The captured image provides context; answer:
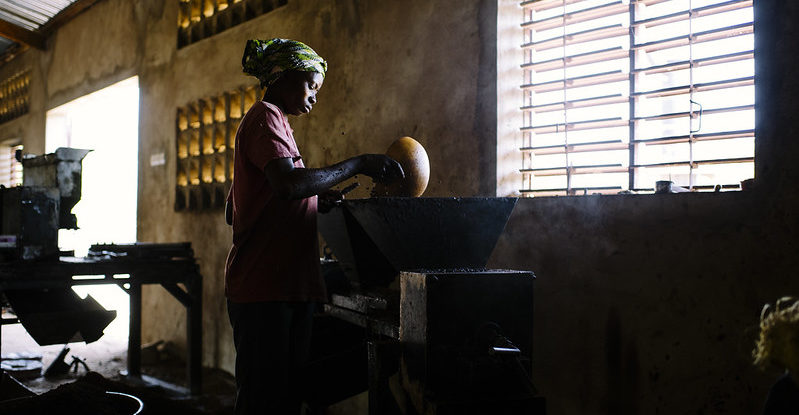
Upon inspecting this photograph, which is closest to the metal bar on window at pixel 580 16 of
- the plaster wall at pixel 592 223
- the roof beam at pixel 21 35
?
the plaster wall at pixel 592 223

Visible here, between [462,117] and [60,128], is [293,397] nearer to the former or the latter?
[462,117]

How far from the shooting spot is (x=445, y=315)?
194cm

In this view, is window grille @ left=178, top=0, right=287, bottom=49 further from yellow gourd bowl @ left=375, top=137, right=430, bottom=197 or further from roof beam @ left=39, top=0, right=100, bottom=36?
roof beam @ left=39, top=0, right=100, bottom=36

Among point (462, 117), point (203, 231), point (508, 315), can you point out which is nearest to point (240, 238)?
point (508, 315)

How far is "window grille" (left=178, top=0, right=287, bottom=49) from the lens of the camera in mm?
5086

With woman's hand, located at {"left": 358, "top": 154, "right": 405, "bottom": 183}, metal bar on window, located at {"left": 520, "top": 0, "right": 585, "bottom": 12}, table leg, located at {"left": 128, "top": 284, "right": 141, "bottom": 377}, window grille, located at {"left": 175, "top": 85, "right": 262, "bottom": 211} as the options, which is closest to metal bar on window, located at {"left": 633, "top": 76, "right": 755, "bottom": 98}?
metal bar on window, located at {"left": 520, "top": 0, "right": 585, "bottom": 12}

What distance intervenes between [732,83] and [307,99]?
1681 millimetres

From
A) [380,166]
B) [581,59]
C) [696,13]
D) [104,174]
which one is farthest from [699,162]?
[104,174]

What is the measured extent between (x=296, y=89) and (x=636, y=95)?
4.85 feet

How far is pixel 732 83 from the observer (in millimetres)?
2486

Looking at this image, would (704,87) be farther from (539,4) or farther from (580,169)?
(539,4)

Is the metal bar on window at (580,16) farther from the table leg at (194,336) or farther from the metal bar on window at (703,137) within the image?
the table leg at (194,336)

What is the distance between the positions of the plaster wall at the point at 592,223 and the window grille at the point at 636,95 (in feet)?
0.63

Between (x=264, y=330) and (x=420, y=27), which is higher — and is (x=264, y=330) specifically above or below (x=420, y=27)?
below
